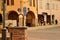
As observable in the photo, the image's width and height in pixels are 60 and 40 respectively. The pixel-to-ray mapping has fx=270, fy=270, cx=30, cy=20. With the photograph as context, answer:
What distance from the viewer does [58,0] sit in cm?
7294

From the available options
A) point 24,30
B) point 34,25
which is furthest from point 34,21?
point 24,30

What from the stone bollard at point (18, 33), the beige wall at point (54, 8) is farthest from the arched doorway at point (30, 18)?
the stone bollard at point (18, 33)

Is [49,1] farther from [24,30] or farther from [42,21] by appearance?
[24,30]

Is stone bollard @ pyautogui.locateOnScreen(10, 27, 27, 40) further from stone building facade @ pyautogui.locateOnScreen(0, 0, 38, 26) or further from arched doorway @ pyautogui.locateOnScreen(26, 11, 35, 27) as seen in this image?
arched doorway @ pyautogui.locateOnScreen(26, 11, 35, 27)

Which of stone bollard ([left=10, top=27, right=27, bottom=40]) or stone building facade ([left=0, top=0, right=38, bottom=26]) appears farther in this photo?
stone building facade ([left=0, top=0, right=38, bottom=26])

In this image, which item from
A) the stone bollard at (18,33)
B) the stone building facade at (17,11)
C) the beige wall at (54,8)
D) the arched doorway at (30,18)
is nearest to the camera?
the stone bollard at (18,33)

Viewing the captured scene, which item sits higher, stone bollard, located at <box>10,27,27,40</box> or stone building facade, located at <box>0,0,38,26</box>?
stone building facade, located at <box>0,0,38,26</box>

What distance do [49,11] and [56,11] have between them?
4.48 meters

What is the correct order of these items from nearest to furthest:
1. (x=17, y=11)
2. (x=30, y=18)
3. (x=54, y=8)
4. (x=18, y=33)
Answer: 1. (x=18, y=33)
2. (x=17, y=11)
3. (x=30, y=18)
4. (x=54, y=8)

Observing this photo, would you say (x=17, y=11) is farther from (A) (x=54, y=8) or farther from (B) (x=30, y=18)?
(A) (x=54, y=8)

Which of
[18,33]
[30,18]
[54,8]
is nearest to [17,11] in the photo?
[30,18]

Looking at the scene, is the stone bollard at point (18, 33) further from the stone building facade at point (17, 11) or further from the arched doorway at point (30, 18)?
the arched doorway at point (30, 18)

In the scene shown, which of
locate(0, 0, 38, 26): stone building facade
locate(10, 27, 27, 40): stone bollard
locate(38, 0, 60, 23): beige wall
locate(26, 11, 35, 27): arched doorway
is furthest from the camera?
locate(38, 0, 60, 23): beige wall

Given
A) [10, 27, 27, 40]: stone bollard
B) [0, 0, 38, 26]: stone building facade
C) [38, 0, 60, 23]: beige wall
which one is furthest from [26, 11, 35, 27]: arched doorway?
[10, 27, 27, 40]: stone bollard
